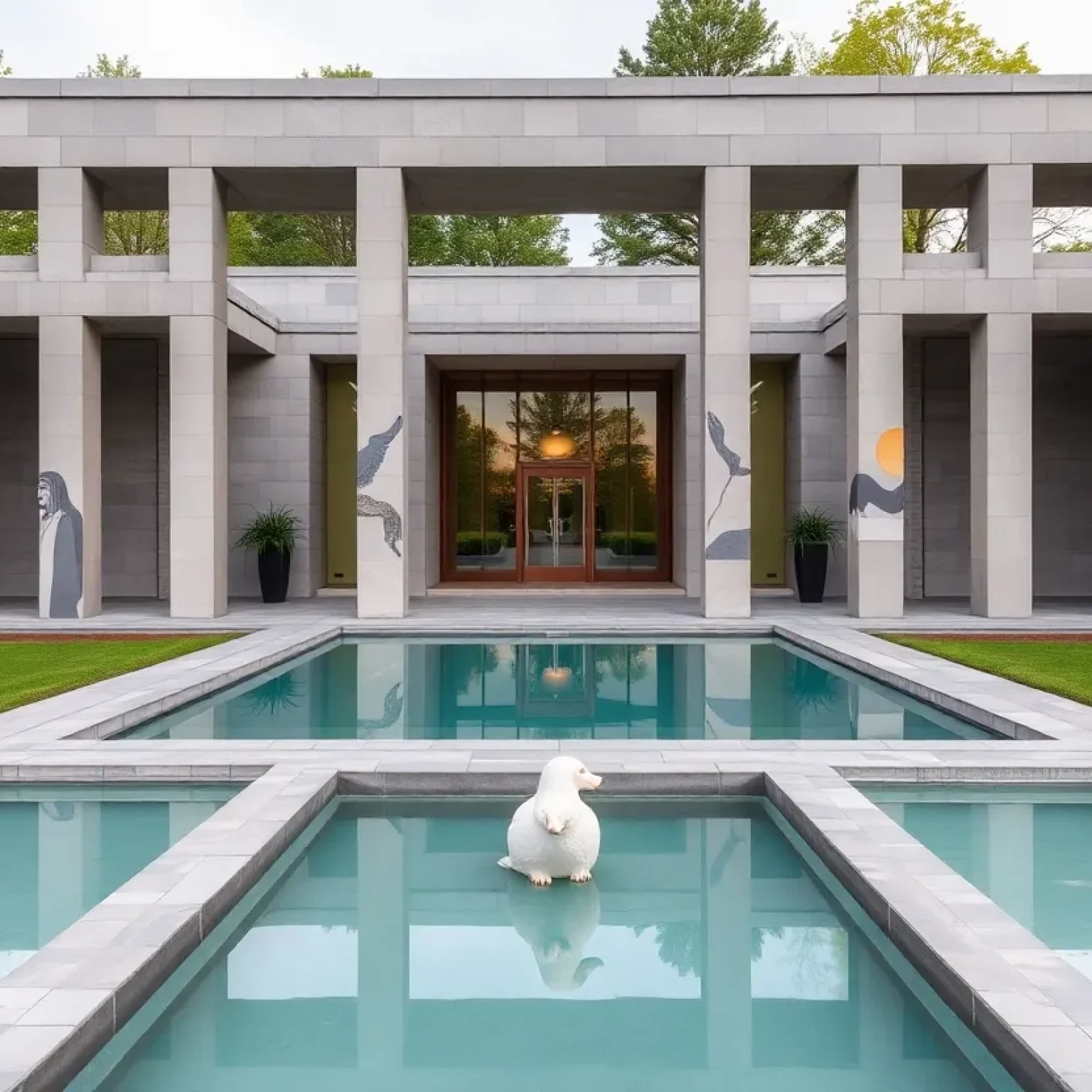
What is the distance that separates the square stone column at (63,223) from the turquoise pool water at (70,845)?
487 inches

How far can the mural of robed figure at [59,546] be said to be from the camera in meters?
16.3

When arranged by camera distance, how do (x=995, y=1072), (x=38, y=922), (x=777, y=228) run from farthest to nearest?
(x=777, y=228) → (x=38, y=922) → (x=995, y=1072)

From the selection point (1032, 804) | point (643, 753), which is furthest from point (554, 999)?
point (1032, 804)

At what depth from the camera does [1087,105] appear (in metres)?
16.1

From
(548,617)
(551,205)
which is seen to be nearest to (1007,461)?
(548,617)

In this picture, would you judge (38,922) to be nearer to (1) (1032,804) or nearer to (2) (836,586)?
(1) (1032,804)

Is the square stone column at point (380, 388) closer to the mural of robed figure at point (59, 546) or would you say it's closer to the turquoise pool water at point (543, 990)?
the mural of robed figure at point (59, 546)

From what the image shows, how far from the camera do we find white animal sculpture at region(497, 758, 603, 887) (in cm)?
471

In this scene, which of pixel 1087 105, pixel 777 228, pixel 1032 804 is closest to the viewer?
pixel 1032 804

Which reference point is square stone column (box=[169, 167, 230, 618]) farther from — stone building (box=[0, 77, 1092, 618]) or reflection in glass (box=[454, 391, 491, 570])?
reflection in glass (box=[454, 391, 491, 570])

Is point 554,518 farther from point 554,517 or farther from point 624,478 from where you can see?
point 624,478

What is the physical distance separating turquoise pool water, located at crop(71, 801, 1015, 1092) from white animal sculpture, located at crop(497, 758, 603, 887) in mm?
100

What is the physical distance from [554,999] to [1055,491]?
65.3 ft

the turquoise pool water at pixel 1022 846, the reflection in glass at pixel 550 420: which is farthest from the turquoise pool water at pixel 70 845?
the reflection in glass at pixel 550 420
